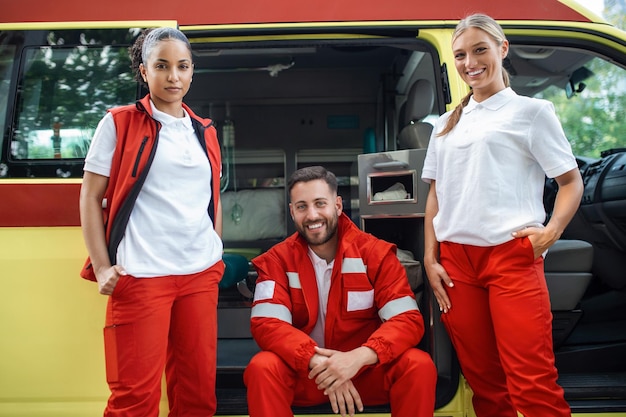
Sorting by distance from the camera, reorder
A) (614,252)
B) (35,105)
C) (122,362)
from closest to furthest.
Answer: (122,362) → (35,105) → (614,252)

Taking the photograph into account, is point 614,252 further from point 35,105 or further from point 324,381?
point 35,105

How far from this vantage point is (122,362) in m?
1.72

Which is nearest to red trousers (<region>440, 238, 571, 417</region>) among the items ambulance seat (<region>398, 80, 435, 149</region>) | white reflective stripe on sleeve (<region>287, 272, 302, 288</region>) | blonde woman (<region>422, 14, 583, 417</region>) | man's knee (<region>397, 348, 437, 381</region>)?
blonde woman (<region>422, 14, 583, 417</region>)

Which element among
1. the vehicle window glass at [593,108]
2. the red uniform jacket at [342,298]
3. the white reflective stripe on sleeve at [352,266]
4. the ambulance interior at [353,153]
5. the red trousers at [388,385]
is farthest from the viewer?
the vehicle window glass at [593,108]

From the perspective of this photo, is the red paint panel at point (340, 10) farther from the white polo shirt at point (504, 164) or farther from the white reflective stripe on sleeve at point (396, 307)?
the white reflective stripe on sleeve at point (396, 307)

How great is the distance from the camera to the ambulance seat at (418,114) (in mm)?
3092

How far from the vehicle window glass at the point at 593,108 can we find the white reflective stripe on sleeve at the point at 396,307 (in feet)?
6.12

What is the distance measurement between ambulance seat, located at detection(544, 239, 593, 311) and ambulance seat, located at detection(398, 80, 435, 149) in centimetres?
91

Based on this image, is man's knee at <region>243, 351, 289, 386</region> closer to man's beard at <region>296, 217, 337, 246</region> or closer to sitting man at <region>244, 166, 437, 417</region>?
sitting man at <region>244, 166, 437, 417</region>

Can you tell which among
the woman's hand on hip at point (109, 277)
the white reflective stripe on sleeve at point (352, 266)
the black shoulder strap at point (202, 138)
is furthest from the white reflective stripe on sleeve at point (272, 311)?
the woman's hand on hip at point (109, 277)

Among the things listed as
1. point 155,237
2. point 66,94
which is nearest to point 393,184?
point 155,237

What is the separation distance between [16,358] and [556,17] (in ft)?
8.96

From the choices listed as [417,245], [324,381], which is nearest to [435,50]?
[417,245]

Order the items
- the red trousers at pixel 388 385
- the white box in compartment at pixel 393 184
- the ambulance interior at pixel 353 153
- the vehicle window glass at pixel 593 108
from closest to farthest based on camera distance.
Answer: the red trousers at pixel 388 385
the ambulance interior at pixel 353 153
the white box in compartment at pixel 393 184
the vehicle window glass at pixel 593 108
